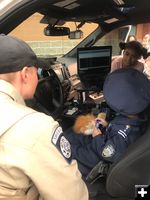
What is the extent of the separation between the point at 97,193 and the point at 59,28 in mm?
1684

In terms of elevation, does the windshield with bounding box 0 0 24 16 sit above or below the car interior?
above

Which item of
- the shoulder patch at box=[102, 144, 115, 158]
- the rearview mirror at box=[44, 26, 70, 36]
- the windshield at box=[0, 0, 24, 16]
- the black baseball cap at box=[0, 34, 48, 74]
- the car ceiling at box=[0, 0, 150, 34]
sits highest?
the windshield at box=[0, 0, 24, 16]

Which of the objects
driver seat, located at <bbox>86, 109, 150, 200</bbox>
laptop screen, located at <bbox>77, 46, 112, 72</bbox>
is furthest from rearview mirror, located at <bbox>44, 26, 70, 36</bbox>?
driver seat, located at <bbox>86, 109, 150, 200</bbox>

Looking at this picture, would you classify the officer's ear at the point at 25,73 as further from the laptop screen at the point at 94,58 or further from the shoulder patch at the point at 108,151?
the laptop screen at the point at 94,58

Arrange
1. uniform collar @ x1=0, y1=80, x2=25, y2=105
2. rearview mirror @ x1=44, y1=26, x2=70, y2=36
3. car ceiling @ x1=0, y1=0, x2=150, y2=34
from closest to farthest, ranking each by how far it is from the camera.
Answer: uniform collar @ x1=0, y1=80, x2=25, y2=105, car ceiling @ x1=0, y1=0, x2=150, y2=34, rearview mirror @ x1=44, y1=26, x2=70, y2=36

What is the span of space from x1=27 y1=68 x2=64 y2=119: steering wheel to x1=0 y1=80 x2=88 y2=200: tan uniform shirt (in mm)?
1414

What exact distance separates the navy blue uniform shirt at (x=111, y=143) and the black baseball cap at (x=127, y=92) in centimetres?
7

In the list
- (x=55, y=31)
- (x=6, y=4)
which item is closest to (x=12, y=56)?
(x=6, y=4)

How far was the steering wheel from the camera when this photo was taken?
256cm

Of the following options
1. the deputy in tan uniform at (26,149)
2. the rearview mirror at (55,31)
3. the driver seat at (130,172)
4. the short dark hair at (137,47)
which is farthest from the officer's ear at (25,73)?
the short dark hair at (137,47)

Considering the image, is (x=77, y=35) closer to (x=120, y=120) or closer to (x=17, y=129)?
(x=120, y=120)

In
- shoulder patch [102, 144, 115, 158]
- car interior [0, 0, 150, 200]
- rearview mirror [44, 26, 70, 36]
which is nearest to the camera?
car interior [0, 0, 150, 200]

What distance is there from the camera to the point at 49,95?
2.64m

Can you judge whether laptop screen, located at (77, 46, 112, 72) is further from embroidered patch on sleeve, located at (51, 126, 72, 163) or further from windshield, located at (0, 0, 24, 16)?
embroidered patch on sleeve, located at (51, 126, 72, 163)
